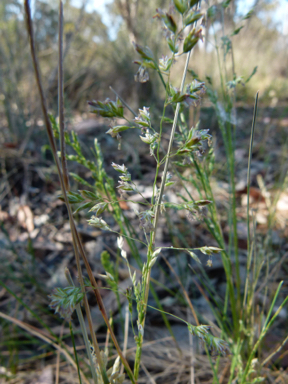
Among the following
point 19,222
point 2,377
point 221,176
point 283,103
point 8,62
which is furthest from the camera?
point 283,103

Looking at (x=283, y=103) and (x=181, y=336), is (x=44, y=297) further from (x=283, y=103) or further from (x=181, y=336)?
(x=283, y=103)

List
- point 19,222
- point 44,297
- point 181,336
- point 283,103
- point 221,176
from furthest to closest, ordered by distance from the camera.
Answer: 1. point 283,103
2. point 221,176
3. point 19,222
4. point 44,297
5. point 181,336

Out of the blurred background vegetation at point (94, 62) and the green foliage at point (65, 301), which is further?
the blurred background vegetation at point (94, 62)

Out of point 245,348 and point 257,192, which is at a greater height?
point 257,192

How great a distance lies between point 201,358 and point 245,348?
0.52ft

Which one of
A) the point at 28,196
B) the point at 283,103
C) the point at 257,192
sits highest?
the point at 283,103

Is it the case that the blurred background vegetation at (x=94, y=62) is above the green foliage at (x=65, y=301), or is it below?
above

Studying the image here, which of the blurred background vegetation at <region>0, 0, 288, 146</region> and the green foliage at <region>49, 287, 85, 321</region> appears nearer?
the green foliage at <region>49, 287, 85, 321</region>

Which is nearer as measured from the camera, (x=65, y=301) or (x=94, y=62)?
(x=65, y=301)

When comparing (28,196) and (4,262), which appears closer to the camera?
(4,262)

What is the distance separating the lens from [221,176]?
1758mm

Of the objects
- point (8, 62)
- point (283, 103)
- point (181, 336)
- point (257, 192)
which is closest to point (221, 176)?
point (257, 192)

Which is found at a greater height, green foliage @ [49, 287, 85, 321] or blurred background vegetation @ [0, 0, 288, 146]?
blurred background vegetation @ [0, 0, 288, 146]

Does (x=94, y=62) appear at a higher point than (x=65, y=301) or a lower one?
higher
